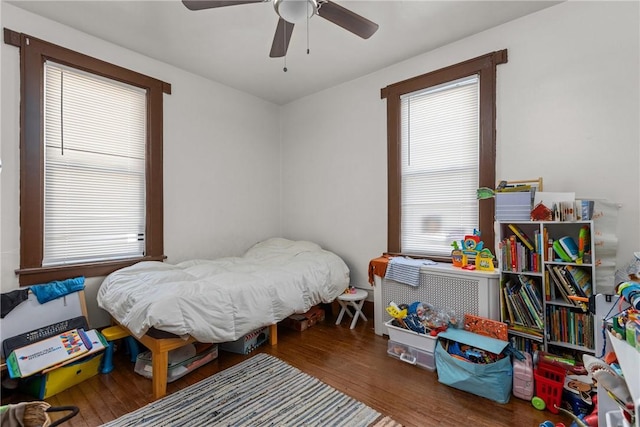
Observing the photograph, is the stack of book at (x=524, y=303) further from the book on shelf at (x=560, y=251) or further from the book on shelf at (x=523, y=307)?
the book on shelf at (x=560, y=251)

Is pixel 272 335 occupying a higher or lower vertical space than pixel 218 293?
lower

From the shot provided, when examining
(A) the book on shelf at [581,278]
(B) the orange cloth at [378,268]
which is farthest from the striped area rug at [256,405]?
(A) the book on shelf at [581,278]

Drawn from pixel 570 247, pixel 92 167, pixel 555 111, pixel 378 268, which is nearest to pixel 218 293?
pixel 378 268

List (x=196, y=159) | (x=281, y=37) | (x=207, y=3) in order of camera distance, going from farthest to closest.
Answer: (x=196, y=159) → (x=281, y=37) → (x=207, y=3)

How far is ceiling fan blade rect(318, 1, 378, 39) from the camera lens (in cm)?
185

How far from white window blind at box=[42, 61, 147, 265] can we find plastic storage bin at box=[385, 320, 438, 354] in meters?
2.62

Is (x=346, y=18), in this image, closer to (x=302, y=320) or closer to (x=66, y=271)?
(x=302, y=320)

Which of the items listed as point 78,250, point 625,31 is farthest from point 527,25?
point 78,250

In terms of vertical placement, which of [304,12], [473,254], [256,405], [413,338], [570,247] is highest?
[304,12]

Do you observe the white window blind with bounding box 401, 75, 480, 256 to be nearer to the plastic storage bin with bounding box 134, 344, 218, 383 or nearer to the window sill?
the plastic storage bin with bounding box 134, 344, 218, 383

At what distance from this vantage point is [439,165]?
3.01 m

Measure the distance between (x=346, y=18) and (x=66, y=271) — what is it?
9.83 ft

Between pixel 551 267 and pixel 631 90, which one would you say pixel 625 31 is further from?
pixel 551 267

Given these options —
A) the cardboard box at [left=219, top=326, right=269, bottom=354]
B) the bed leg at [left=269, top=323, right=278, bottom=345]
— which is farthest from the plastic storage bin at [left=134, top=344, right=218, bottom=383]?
the bed leg at [left=269, top=323, right=278, bottom=345]
